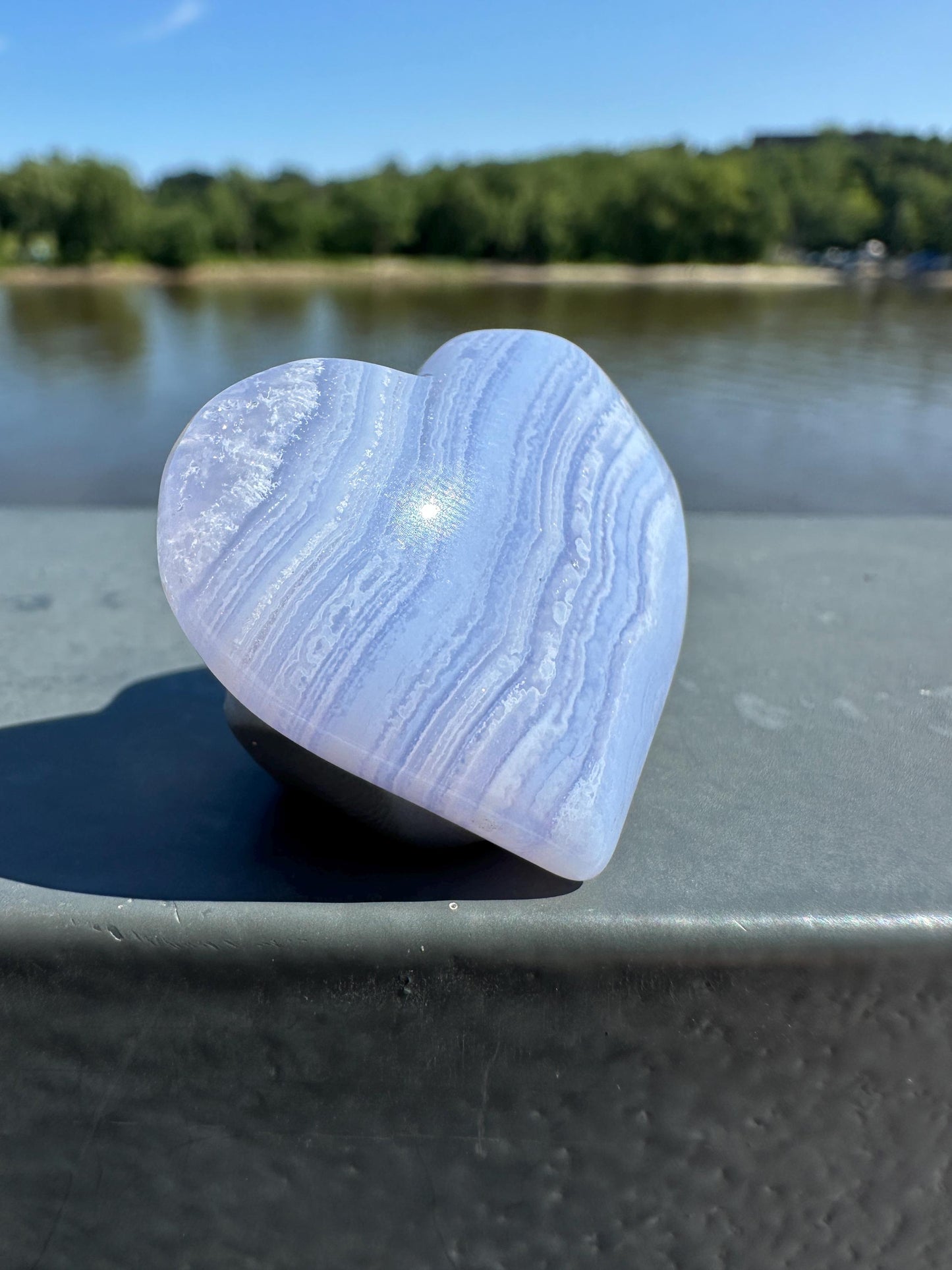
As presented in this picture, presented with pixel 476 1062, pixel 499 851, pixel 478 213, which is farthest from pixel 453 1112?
pixel 478 213

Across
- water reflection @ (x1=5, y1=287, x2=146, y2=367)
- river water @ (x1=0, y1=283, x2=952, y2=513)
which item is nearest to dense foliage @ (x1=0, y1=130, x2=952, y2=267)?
water reflection @ (x1=5, y1=287, x2=146, y2=367)

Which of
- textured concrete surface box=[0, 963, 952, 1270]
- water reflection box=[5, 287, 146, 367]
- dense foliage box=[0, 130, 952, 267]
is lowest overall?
textured concrete surface box=[0, 963, 952, 1270]

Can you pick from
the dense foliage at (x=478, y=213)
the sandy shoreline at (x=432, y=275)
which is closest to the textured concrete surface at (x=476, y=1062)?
the sandy shoreline at (x=432, y=275)

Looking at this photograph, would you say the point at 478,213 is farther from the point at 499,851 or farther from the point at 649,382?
the point at 499,851

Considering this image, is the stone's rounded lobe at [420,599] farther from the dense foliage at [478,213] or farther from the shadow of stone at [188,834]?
the dense foliage at [478,213]

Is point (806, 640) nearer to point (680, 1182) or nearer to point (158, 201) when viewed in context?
point (680, 1182)

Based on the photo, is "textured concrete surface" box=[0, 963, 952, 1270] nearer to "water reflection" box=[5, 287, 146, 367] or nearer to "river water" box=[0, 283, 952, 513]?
"river water" box=[0, 283, 952, 513]
